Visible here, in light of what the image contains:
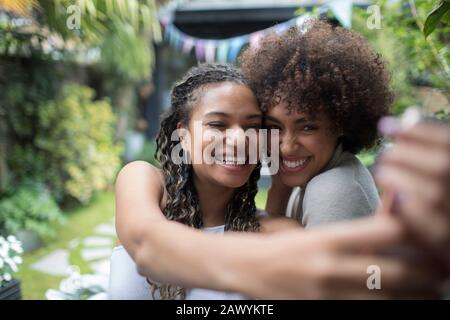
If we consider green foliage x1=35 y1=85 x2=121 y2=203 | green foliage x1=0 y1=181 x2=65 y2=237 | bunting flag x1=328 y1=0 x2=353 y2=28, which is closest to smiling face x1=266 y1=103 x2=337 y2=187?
bunting flag x1=328 y1=0 x2=353 y2=28

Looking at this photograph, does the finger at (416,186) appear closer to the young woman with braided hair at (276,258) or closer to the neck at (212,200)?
the young woman with braided hair at (276,258)

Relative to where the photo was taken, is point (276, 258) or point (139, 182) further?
point (139, 182)

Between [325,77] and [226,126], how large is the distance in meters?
0.43

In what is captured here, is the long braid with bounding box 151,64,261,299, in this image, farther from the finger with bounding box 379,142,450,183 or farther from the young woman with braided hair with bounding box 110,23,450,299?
the finger with bounding box 379,142,450,183

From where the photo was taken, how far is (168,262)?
83 cm

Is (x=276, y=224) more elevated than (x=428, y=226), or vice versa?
(x=276, y=224)

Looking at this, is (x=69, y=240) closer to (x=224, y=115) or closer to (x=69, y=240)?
(x=69, y=240)

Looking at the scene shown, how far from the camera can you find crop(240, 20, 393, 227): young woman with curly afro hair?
1466mm

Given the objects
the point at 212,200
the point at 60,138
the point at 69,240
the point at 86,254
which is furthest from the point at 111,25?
the point at 212,200

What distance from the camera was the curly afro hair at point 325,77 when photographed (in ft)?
5.03

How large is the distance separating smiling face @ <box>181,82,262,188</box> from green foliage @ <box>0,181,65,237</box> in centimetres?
407

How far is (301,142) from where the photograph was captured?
5.06ft

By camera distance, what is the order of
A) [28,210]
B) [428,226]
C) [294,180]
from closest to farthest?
1. [428,226]
2. [294,180]
3. [28,210]
